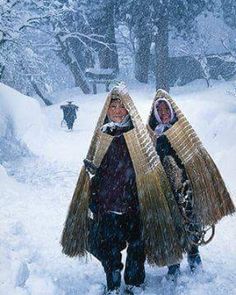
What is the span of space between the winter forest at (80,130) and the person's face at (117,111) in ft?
0.77

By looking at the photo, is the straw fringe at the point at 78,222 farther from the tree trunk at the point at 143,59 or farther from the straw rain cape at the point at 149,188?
the tree trunk at the point at 143,59

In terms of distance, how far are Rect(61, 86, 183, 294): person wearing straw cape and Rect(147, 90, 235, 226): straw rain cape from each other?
0.46m

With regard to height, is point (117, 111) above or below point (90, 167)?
above

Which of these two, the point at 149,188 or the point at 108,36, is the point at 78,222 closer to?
the point at 149,188

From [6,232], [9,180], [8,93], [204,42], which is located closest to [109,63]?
[204,42]

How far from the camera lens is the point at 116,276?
441cm

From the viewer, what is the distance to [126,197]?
171 inches

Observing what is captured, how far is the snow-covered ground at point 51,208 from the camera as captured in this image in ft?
15.2

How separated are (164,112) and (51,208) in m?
3.54

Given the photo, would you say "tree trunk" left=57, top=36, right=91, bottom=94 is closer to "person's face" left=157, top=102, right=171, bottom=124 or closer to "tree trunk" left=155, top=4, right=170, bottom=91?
"tree trunk" left=155, top=4, right=170, bottom=91

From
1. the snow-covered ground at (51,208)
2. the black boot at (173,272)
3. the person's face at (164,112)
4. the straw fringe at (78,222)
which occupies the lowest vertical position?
the snow-covered ground at (51,208)

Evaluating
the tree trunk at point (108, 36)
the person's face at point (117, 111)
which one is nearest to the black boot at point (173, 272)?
the person's face at point (117, 111)

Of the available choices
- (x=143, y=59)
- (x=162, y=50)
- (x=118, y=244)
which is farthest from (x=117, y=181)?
(x=143, y=59)

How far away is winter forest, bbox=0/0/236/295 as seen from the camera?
4824 millimetres
